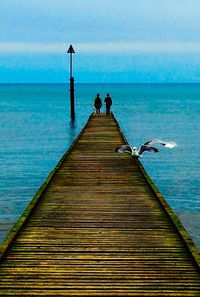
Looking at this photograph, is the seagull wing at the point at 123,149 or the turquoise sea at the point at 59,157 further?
the turquoise sea at the point at 59,157

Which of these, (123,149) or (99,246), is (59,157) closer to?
(123,149)

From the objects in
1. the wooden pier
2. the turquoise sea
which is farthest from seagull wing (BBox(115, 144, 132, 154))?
the wooden pier

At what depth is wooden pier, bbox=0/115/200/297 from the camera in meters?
6.74

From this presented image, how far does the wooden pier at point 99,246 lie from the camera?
6.74 m

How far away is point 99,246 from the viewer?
8258 millimetres

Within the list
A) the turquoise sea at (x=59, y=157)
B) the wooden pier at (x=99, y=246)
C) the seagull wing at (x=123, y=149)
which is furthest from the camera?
the turquoise sea at (x=59, y=157)

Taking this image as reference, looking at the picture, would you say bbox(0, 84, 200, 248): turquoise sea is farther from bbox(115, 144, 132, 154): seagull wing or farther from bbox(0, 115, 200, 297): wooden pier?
bbox(0, 115, 200, 297): wooden pier

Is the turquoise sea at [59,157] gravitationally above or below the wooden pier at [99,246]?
below

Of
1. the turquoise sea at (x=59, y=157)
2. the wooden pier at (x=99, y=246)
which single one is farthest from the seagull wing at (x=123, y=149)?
the wooden pier at (x=99, y=246)

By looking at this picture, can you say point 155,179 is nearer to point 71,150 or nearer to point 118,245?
point 71,150

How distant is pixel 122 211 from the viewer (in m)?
10.5

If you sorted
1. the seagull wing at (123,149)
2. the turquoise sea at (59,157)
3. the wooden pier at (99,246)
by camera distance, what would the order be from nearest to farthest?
1. the wooden pier at (99,246)
2. the seagull wing at (123,149)
3. the turquoise sea at (59,157)

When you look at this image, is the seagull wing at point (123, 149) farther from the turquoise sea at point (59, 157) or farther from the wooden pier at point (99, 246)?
the wooden pier at point (99, 246)

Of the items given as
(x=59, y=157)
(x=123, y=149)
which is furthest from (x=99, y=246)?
(x=59, y=157)
